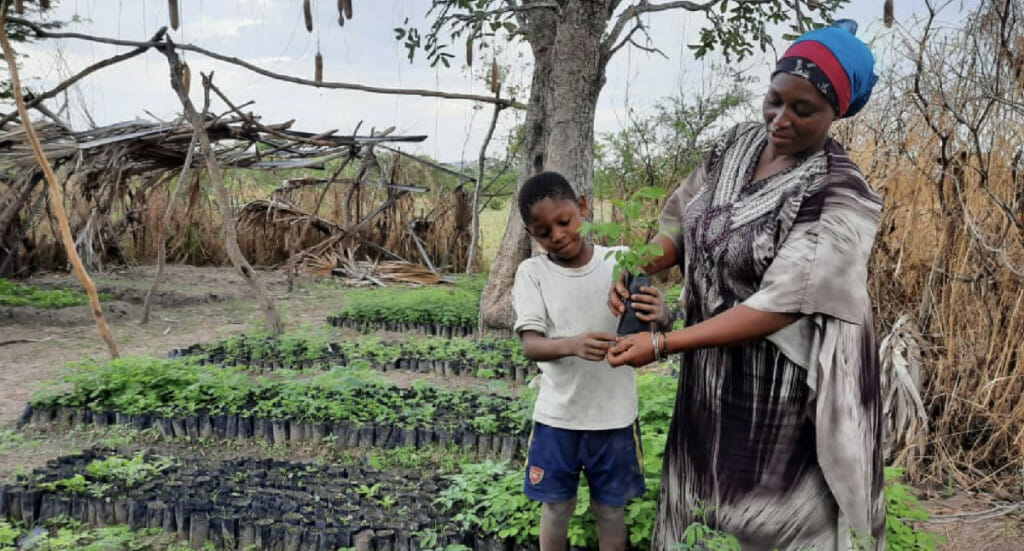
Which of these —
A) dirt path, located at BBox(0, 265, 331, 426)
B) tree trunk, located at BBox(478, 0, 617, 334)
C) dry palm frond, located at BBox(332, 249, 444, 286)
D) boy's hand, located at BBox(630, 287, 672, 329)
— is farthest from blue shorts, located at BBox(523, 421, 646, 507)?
dry palm frond, located at BBox(332, 249, 444, 286)

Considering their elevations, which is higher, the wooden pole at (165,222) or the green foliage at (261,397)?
the wooden pole at (165,222)

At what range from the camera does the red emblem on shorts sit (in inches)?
82.7

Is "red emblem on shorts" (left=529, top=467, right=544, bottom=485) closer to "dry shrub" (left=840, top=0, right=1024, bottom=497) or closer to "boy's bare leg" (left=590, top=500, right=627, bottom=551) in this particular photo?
"boy's bare leg" (left=590, top=500, right=627, bottom=551)

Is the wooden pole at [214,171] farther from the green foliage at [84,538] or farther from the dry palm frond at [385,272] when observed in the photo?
the dry palm frond at [385,272]

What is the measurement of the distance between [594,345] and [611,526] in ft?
2.11

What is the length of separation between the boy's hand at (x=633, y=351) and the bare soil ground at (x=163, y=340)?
2.05m

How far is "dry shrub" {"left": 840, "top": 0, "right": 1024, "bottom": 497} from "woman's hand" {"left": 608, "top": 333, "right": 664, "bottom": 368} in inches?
99.5

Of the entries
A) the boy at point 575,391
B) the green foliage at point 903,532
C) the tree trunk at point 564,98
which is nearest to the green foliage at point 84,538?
the boy at point 575,391

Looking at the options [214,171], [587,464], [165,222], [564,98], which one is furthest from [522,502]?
[165,222]

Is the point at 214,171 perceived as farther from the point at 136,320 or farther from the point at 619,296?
the point at 619,296

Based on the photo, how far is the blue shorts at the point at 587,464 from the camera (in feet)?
6.80

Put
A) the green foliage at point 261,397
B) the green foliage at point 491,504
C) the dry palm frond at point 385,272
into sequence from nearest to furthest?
the green foliage at point 491,504
the green foliage at point 261,397
the dry palm frond at point 385,272

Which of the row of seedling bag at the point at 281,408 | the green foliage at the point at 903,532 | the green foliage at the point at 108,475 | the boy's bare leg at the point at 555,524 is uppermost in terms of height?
the boy's bare leg at the point at 555,524

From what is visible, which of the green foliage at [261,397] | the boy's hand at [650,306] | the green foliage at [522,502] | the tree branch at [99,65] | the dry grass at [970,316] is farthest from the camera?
the tree branch at [99,65]
